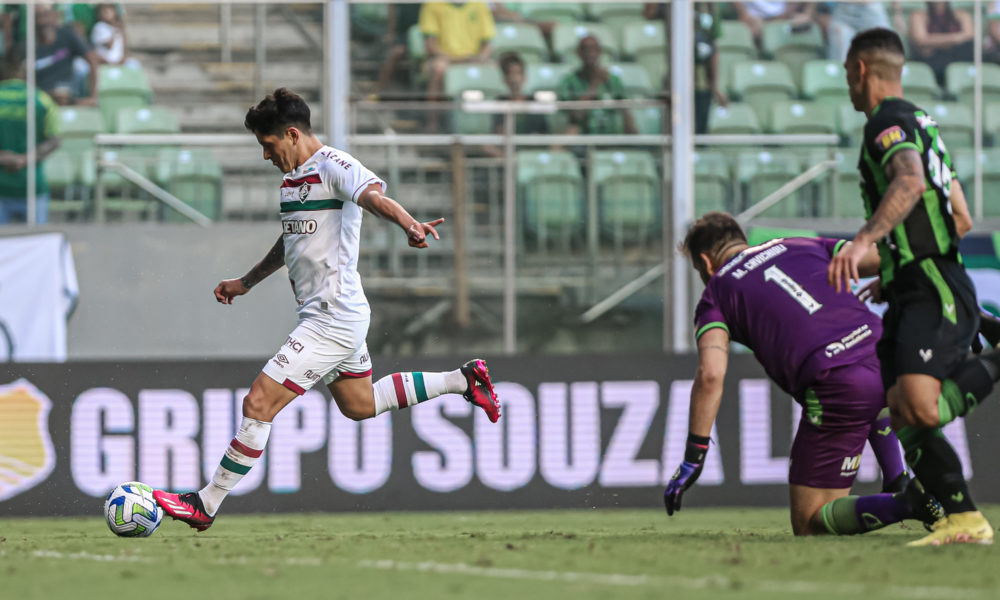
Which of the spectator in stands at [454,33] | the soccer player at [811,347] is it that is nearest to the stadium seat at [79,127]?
the spectator in stands at [454,33]

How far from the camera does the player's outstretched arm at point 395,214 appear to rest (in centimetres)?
585

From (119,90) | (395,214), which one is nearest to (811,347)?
(395,214)

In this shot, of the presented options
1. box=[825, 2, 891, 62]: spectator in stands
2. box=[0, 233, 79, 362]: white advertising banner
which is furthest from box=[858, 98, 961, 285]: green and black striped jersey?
box=[0, 233, 79, 362]: white advertising banner

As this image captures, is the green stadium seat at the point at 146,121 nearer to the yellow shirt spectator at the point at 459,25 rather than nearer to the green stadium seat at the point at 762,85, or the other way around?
the yellow shirt spectator at the point at 459,25

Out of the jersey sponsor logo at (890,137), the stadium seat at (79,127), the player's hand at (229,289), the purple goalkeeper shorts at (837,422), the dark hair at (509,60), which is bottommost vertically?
the purple goalkeeper shorts at (837,422)

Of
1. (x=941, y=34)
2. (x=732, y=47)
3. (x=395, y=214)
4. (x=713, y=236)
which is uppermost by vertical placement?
(x=941, y=34)

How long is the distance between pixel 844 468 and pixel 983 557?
118 cm

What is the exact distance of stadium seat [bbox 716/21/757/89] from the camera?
41.6 ft

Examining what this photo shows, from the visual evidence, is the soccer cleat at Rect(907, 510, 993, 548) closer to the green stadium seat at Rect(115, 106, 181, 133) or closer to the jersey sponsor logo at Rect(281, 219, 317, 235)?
the jersey sponsor logo at Rect(281, 219, 317, 235)

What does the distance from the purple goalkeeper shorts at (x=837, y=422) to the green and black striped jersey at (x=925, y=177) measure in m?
0.78

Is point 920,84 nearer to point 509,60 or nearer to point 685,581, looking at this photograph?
point 509,60

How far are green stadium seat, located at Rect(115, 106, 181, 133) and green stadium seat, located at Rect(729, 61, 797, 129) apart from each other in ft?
17.4

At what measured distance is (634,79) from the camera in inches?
496

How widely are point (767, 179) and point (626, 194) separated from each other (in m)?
1.34
